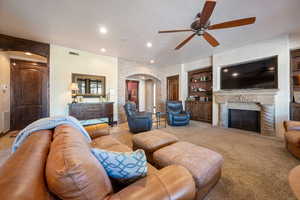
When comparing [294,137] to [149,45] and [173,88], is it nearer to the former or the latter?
[149,45]

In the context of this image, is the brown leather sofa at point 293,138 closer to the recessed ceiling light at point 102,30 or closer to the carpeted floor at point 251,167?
the carpeted floor at point 251,167

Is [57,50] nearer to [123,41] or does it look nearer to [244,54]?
[123,41]

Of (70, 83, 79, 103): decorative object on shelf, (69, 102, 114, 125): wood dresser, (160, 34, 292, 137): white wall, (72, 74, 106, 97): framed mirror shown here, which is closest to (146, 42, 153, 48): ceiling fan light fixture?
(72, 74, 106, 97): framed mirror

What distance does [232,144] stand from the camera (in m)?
2.93

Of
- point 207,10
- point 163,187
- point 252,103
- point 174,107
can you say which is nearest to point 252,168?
point 163,187

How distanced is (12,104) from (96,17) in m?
4.11

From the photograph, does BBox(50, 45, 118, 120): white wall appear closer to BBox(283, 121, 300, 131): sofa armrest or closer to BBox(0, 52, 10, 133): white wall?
BBox(0, 52, 10, 133): white wall

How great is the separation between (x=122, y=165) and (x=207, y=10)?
7.10 feet

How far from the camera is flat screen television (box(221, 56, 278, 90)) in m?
3.61

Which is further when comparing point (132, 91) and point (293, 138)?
point (132, 91)

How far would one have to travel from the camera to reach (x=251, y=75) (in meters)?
4.00

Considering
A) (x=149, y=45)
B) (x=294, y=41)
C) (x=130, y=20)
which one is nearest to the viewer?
(x=130, y=20)

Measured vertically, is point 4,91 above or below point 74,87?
below

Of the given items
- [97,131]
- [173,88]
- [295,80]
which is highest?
[173,88]
